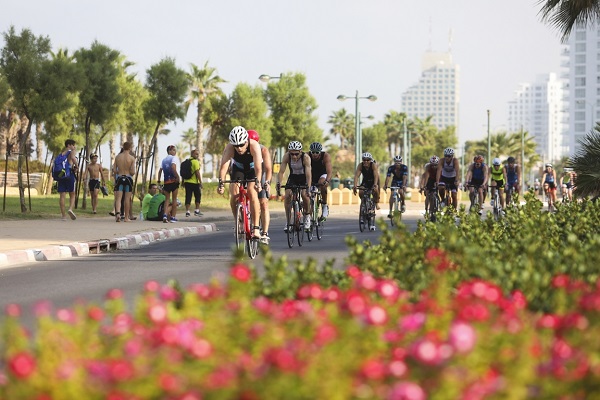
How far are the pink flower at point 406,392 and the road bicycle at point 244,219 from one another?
11539 mm

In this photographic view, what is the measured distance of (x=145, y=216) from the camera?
28203 millimetres

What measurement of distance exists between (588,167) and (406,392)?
53.6 ft

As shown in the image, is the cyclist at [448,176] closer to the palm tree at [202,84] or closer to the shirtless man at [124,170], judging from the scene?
the shirtless man at [124,170]

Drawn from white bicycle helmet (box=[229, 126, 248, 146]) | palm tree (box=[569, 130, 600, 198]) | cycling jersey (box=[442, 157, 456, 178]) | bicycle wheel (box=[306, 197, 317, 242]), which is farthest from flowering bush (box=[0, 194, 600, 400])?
cycling jersey (box=[442, 157, 456, 178])

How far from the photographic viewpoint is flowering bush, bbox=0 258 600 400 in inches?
143

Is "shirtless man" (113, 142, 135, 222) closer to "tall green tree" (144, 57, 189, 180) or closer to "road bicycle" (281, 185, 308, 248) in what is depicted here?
"road bicycle" (281, 185, 308, 248)

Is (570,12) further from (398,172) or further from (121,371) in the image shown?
(121,371)

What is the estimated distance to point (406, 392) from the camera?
3.49 m

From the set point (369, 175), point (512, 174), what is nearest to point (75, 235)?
point (369, 175)

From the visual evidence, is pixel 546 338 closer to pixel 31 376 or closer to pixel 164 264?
pixel 31 376

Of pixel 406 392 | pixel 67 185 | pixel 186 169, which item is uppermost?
pixel 186 169

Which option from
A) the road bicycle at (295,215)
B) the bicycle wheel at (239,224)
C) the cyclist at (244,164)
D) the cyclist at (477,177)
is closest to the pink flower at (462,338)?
the cyclist at (244,164)

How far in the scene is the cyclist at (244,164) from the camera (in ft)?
49.2

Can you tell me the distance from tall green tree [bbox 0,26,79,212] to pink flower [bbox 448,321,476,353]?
2520 cm
